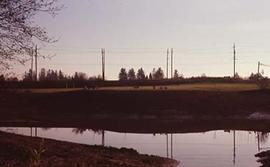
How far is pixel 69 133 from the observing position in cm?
4756

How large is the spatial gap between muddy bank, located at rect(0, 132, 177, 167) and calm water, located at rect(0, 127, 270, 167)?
290 cm

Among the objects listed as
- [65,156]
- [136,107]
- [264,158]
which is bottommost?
[264,158]

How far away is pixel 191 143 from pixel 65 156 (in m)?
18.7

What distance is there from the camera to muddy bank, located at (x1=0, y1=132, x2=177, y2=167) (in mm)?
Answer: 19578

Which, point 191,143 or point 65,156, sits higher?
point 65,156

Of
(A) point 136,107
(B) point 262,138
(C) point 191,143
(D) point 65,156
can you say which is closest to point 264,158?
(C) point 191,143

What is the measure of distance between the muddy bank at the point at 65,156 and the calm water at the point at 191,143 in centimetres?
290

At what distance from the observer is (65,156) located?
21.5 meters

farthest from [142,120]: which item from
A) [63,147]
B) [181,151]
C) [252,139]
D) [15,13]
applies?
[15,13]

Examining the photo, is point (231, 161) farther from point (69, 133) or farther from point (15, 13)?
point (69, 133)

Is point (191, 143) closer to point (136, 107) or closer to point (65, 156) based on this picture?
point (65, 156)

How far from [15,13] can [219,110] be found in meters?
49.3

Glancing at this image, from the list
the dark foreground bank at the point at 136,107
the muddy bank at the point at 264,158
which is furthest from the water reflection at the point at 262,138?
the dark foreground bank at the point at 136,107

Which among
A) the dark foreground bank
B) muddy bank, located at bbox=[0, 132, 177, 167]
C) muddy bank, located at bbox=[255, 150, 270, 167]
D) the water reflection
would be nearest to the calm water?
the water reflection
